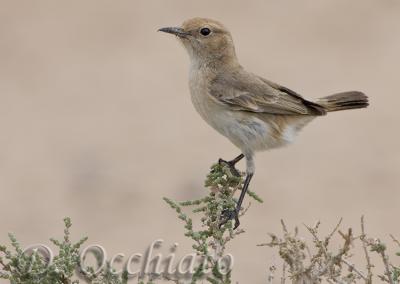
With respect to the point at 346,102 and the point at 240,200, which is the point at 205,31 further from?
the point at 240,200

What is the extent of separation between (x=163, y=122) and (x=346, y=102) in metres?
7.55

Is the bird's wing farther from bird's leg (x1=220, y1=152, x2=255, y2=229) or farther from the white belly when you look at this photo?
bird's leg (x1=220, y1=152, x2=255, y2=229)

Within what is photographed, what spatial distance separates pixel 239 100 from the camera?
766cm

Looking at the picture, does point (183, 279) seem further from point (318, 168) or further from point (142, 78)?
point (142, 78)

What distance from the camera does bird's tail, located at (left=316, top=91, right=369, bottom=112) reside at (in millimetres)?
7912

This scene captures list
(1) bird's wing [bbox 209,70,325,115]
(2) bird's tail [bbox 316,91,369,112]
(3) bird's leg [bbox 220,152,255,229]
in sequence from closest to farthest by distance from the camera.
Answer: (3) bird's leg [bbox 220,152,255,229] < (1) bird's wing [bbox 209,70,325,115] < (2) bird's tail [bbox 316,91,369,112]

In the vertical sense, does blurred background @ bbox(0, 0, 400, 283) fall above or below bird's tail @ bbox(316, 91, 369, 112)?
above

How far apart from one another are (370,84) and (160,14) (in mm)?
4400

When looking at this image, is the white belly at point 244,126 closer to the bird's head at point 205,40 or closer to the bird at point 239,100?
the bird at point 239,100

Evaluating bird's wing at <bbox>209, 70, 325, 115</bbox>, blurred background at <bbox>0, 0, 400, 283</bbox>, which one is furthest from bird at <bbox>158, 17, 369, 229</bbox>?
blurred background at <bbox>0, 0, 400, 283</bbox>

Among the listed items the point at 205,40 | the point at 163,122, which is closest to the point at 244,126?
the point at 205,40

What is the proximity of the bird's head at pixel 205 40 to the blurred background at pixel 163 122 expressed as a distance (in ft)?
8.50

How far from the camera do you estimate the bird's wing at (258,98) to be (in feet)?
25.1

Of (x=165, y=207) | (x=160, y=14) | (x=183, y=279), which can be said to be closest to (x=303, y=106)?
(x=183, y=279)
